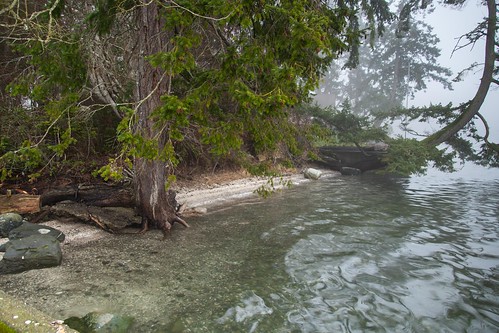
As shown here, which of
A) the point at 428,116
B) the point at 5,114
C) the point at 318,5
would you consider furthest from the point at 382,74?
the point at 5,114

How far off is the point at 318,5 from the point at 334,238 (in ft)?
17.9

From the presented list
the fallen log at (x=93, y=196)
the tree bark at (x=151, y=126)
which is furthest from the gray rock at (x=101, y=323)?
the fallen log at (x=93, y=196)

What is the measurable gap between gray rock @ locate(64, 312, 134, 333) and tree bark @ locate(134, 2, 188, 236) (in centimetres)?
305

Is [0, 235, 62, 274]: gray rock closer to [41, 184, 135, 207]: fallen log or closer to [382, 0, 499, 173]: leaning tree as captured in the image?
[41, 184, 135, 207]: fallen log

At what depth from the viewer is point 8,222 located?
6266 millimetres

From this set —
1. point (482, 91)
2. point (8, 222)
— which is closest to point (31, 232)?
point (8, 222)

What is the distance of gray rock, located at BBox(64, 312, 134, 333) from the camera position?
146 inches

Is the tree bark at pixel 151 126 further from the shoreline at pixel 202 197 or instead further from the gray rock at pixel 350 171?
the gray rock at pixel 350 171

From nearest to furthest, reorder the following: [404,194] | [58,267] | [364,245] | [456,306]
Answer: [456,306] → [58,267] → [364,245] → [404,194]

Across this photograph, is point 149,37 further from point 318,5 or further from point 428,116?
point 428,116

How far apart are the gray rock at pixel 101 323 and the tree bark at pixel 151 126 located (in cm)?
305

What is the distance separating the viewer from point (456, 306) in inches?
186

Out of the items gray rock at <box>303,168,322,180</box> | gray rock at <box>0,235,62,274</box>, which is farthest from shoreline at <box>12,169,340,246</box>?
gray rock at <box>303,168,322,180</box>

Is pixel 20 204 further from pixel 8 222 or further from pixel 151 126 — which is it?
pixel 151 126
